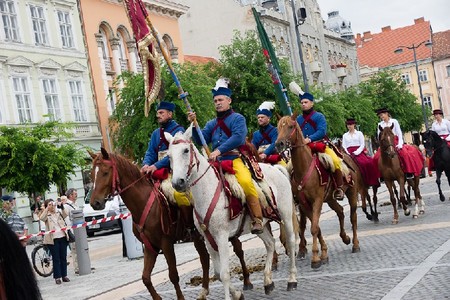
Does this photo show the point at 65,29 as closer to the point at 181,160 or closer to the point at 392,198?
the point at 392,198

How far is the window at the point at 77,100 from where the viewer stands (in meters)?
37.5

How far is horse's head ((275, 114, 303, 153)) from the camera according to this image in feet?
36.2

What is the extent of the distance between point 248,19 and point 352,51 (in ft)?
91.8

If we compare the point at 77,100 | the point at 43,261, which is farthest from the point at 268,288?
the point at 77,100

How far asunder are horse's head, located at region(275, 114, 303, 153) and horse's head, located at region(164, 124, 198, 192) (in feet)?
8.81

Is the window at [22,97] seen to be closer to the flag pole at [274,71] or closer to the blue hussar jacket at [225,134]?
the flag pole at [274,71]

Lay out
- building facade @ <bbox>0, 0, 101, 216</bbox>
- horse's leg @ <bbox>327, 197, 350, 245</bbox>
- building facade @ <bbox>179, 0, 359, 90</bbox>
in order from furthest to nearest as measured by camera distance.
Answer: building facade @ <bbox>179, 0, 359, 90</bbox>, building facade @ <bbox>0, 0, 101, 216</bbox>, horse's leg @ <bbox>327, 197, 350, 245</bbox>

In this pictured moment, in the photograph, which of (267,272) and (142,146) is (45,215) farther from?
(142,146)

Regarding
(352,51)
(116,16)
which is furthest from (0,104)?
(352,51)

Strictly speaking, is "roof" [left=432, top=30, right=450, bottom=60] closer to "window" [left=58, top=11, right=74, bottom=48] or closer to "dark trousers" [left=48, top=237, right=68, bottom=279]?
"window" [left=58, top=11, right=74, bottom=48]

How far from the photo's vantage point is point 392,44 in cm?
9794

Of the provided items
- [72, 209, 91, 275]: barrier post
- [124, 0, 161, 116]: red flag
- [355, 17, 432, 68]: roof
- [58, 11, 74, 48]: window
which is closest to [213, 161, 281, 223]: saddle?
[124, 0, 161, 116]: red flag

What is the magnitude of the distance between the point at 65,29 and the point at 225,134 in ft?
96.9

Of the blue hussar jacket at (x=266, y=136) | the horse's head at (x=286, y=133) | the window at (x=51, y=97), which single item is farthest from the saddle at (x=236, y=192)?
the window at (x=51, y=97)
